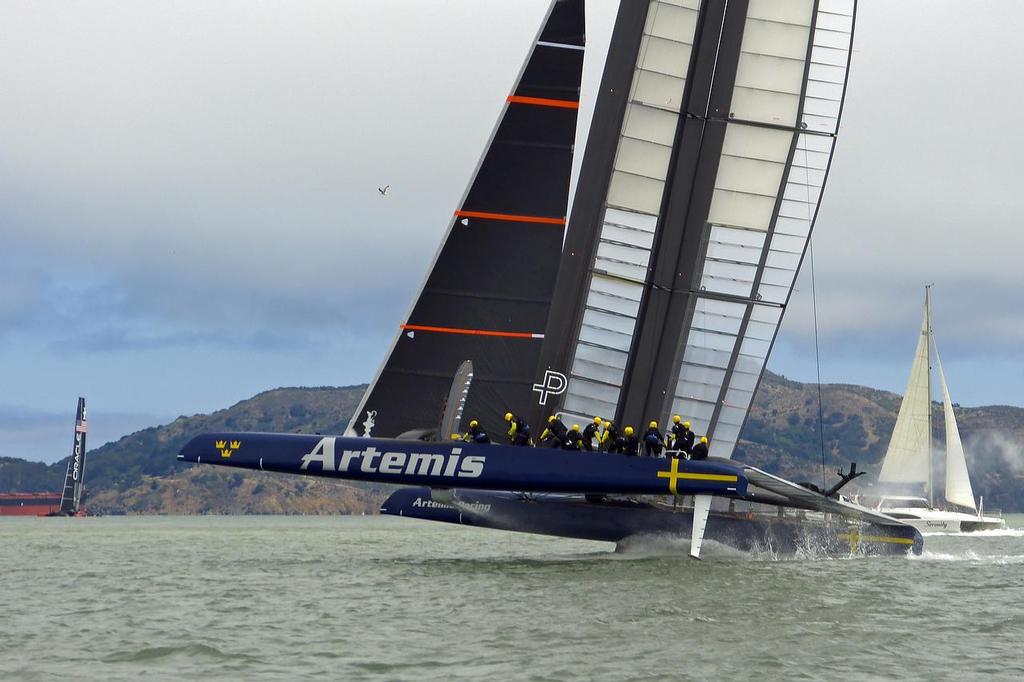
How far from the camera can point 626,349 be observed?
2100cm

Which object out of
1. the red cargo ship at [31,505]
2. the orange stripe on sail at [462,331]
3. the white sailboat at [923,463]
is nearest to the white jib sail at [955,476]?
the white sailboat at [923,463]

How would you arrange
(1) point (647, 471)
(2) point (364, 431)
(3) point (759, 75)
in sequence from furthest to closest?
1. (3) point (759, 75)
2. (2) point (364, 431)
3. (1) point (647, 471)

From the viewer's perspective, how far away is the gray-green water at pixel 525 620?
1052 cm

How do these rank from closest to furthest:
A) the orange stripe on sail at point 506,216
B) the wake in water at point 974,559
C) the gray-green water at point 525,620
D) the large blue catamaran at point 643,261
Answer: the gray-green water at point 525,620
the large blue catamaran at point 643,261
the orange stripe on sail at point 506,216
the wake in water at point 974,559

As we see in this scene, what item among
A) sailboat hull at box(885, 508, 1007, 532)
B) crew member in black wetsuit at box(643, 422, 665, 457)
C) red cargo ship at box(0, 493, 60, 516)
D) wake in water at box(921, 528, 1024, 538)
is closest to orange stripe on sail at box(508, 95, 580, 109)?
crew member in black wetsuit at box(643, 422, 665, 457)

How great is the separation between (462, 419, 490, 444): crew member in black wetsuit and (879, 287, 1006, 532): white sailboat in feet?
98.5

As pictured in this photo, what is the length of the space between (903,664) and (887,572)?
26.5 ft

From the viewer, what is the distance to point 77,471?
9869cm

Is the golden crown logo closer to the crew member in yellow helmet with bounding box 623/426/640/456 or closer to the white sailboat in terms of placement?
the crew member in yellow helmet with bounding box 623/426/640/456

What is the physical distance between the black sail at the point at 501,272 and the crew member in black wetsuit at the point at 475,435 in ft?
2.25

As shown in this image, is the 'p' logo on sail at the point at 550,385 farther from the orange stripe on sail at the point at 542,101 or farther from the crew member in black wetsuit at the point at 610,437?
the orange stripe on sail at the point at 542,101

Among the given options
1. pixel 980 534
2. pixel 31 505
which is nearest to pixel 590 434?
pixel 980 534

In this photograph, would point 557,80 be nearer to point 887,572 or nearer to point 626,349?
point 626,349

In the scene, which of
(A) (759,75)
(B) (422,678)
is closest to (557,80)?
(A) (759,75)
